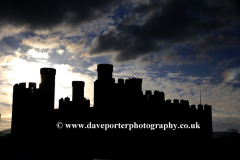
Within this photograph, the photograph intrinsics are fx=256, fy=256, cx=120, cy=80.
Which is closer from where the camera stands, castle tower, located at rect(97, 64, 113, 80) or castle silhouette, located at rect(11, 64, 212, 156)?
castle silhouette, located at rect(11, 64, 212, 156)

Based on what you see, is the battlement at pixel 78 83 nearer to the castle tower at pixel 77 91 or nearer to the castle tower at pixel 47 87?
the castle tower at pixel 77 91

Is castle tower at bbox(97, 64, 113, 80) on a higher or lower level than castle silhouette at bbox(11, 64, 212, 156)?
higher

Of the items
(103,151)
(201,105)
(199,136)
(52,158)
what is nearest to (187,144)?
(199,136)

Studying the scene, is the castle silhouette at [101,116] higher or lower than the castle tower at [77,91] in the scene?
lower

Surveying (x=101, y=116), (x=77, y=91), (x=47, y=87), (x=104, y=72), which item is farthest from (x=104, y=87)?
(x=47, y=87)

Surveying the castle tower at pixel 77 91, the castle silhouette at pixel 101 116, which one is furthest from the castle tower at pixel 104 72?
the castle tower at pixel 77 91

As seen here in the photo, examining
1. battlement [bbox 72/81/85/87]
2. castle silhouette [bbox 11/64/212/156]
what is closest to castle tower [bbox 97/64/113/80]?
castle silhouette [bbox 11/64/212/156]

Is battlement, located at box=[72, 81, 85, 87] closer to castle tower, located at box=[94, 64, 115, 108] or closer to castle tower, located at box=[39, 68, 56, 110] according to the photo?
castle tower, located at box=[39, 68, 56, 110]

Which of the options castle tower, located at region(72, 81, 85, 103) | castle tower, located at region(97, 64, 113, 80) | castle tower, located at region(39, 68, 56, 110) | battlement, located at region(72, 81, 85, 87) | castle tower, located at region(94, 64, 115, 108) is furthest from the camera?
battlement, located at region(72, 81, 85, 87)

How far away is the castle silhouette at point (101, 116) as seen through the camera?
21.4 metres

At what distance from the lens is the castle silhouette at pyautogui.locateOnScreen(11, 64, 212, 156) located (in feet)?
70.3

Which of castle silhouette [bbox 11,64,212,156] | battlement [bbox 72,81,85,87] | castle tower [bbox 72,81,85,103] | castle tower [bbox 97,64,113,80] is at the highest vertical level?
castle tower [bbox 97,64,113,80]

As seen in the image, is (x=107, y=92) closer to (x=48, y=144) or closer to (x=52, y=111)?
(x=52, y=111)

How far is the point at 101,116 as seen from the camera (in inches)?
891
